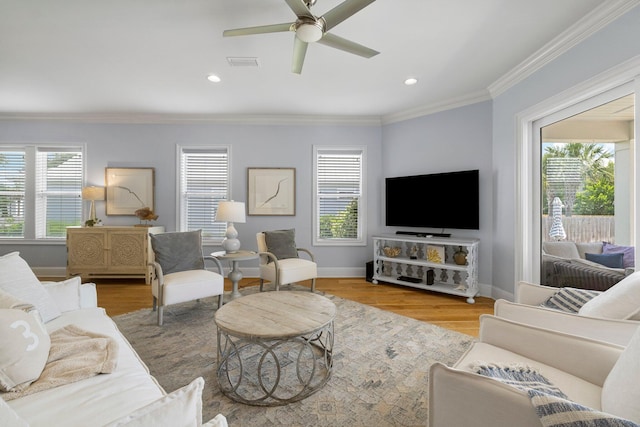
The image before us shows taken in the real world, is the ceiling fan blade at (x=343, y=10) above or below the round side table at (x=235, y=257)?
above

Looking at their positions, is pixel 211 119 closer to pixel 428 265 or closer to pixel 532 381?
pixel 428 265

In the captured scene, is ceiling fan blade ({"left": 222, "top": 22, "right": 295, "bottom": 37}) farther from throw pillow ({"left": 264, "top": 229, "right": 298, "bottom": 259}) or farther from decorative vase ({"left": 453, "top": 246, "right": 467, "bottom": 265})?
decorative vase ({"left": 453, "top": 246, "right": 467, "bottom": 265})

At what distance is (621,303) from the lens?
1.31m

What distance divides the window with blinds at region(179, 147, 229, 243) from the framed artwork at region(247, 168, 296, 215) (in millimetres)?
481

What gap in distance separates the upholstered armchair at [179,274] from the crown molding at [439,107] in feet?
10.9

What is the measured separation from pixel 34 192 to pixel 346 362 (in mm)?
5544

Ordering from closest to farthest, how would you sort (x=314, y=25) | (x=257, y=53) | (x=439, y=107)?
→ (x=314, y=25)
(x=257, y=53)
(x=439, y=107)


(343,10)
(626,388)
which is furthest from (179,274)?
(626,388)

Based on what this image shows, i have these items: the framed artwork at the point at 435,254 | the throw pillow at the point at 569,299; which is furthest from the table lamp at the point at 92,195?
the throw pillow at the point at 569,299

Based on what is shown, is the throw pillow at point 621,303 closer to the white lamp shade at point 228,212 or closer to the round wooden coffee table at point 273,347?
the round wooden coffee table at point 273,347

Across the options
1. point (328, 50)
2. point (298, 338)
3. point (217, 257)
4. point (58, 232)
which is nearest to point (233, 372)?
point (298, 338)

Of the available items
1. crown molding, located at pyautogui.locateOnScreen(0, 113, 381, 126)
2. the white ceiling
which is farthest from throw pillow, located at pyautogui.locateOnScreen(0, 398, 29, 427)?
crown molding, located at pyautogui.locateOnScreen(0, 113, 381, 126)

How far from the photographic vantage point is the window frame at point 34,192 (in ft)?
14.7

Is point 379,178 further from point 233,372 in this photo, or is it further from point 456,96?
point 233,372
